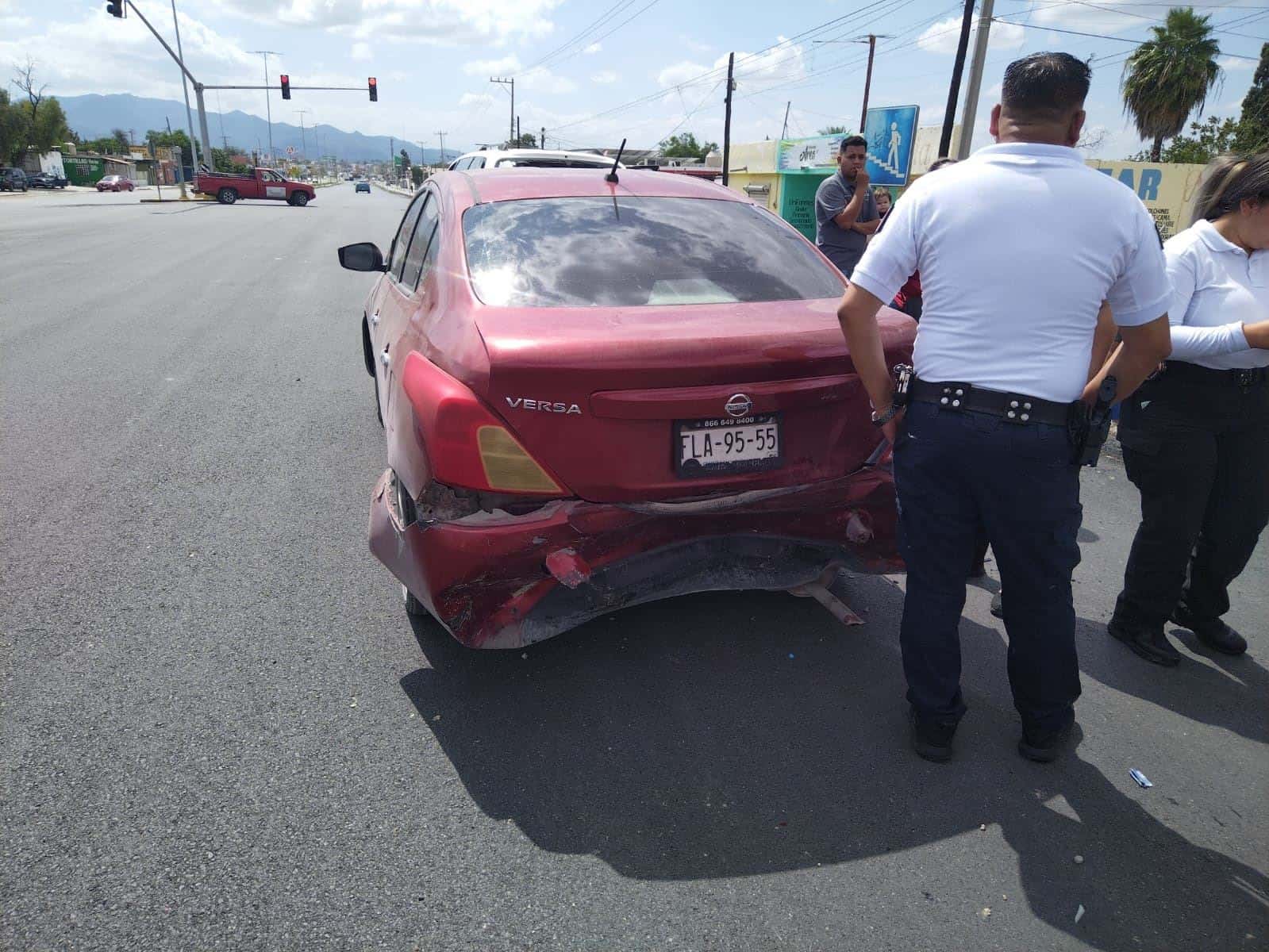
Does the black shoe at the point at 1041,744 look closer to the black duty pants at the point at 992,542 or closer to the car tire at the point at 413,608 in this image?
the black duty pants at the point at 992,542

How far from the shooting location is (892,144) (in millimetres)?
18141

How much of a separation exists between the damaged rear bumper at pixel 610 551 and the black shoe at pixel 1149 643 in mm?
1080

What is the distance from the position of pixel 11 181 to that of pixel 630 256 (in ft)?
226

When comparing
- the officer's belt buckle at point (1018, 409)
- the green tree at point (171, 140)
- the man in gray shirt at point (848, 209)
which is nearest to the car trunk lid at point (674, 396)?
the officer's belt buckle at point (1018, 409)

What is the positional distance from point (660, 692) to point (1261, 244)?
2559 mm

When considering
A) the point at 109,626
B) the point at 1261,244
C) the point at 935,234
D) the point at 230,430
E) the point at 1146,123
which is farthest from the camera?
the point at 1146,123

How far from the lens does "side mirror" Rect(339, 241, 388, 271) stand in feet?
14.5

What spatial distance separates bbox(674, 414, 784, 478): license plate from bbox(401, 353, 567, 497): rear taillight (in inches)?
15.5

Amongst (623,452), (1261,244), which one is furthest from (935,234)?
(1261,244)

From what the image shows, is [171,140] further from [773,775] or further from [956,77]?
[773,775]

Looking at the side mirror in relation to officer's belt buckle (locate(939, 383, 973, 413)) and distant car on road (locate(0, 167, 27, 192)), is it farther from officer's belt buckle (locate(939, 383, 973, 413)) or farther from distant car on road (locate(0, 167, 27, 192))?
distant car on road (locate(0, 167, 27, 192))

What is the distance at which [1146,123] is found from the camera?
104ft

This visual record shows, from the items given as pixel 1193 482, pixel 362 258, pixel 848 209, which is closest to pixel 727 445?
pixel 1193 482

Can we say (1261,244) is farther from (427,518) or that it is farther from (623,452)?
(427,518)
